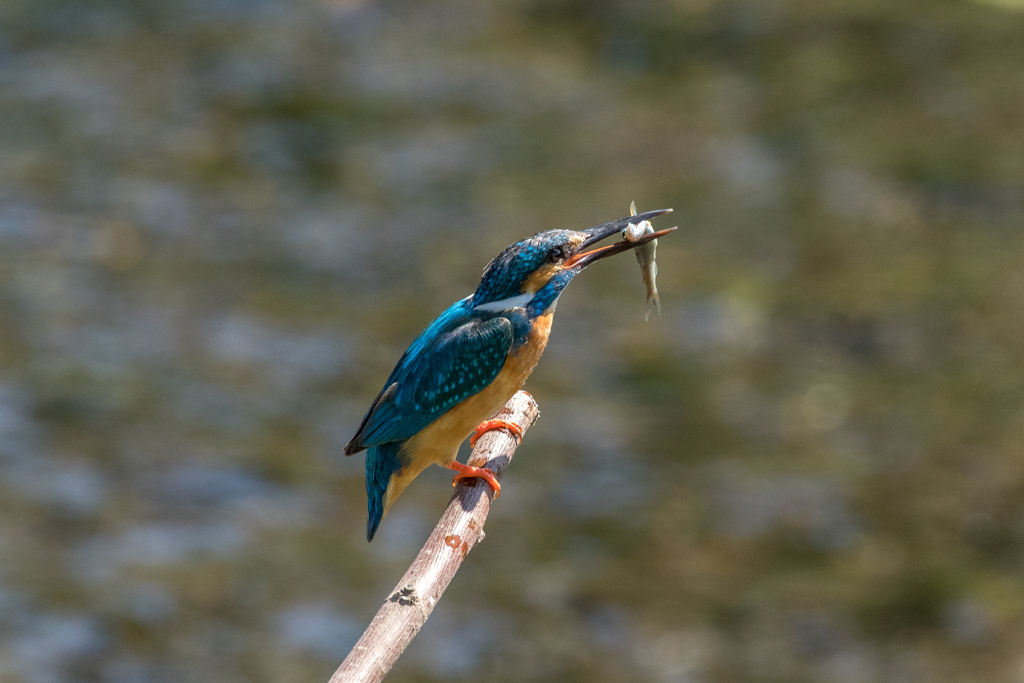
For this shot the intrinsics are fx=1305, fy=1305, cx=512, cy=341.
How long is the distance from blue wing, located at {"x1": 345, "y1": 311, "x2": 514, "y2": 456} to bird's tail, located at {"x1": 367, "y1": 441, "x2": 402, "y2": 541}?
0.49 feet

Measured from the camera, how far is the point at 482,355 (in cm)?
361

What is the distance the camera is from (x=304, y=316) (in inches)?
319

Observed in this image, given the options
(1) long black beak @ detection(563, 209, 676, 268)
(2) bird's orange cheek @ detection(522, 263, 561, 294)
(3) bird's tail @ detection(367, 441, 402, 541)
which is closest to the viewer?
(1) long black beak @ detection(563, 209, 676, 268)

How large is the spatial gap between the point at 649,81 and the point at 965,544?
5.57 metres

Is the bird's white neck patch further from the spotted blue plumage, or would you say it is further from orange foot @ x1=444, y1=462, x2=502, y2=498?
orange foot @ x1=444, y1=462, x2=502, y2=498

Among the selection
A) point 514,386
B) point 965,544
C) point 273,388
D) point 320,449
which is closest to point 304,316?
point 273,388

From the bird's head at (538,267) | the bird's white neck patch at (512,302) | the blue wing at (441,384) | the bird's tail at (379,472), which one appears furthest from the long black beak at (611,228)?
the bird's tail at (379,472)

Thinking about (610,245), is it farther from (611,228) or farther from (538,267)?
(538,267)

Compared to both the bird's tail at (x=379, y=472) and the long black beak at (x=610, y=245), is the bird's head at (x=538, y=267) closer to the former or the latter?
the long black beak at (x=610, y=245)

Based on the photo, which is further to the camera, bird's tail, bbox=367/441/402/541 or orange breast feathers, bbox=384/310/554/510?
bird's tail, bbox=367/441/402/541

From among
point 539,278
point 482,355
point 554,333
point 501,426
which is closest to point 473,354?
point 482,355

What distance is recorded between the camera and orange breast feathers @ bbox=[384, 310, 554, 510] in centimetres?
366

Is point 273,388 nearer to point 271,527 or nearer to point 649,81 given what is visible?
point 271,527

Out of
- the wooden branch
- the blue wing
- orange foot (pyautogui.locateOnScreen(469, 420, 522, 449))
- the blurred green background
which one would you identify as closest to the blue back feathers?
the blue wing
